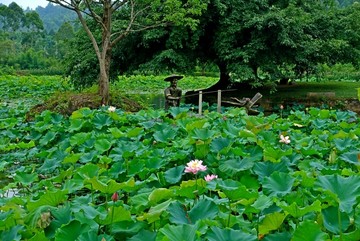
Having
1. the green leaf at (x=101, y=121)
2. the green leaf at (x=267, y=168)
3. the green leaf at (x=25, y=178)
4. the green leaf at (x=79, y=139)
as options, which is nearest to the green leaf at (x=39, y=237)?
the green leaf at (x=25, y=178)

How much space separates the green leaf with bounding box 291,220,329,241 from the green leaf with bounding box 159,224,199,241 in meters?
0.33

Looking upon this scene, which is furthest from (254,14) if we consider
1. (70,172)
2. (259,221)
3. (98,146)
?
(259,221)

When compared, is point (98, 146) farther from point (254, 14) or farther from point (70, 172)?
point (254, 14)

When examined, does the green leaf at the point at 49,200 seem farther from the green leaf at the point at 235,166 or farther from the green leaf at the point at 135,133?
the green leaf at the point at 135,133

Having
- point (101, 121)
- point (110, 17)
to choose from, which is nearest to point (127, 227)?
point (101, 121)

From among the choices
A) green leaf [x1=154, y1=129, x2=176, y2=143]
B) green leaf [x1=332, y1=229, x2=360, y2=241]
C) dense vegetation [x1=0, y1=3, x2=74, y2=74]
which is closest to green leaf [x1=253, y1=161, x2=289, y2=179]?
green leaf [x1=332, y1=229, x2=360, y2=241]

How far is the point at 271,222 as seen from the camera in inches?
76.0

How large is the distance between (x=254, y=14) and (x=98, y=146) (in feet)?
27.4

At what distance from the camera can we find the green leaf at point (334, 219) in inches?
74.5

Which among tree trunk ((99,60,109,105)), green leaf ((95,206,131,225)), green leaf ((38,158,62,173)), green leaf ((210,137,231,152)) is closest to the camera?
green leaf ((95,206,131,225))

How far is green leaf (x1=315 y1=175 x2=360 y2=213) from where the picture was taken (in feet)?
6.33

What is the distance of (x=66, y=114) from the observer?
27.1ft

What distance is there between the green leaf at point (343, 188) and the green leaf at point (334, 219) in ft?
0.10

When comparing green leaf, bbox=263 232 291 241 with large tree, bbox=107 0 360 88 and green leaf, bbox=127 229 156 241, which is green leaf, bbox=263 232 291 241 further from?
large tree, bbox=107 0 360 88
